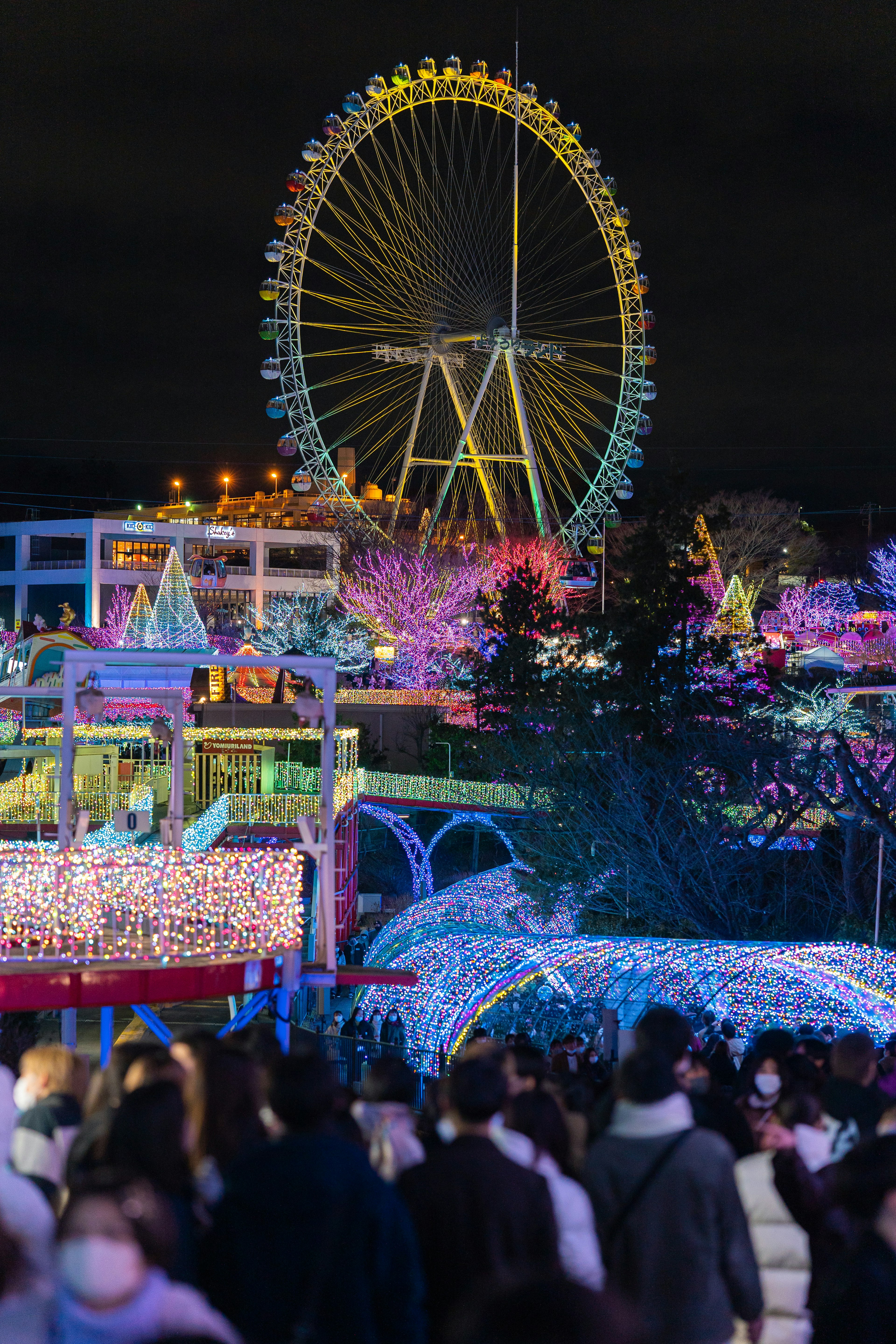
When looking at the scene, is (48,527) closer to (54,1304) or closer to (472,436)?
(472,436)

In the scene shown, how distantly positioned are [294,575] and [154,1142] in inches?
2914

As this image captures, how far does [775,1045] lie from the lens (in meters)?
6.47

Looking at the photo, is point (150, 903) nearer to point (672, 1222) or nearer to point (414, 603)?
point (672, 1222)

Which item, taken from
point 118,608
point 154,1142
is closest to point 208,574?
point 118,608

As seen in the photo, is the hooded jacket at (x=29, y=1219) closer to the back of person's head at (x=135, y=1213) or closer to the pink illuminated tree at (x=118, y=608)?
the back of person's head at (x=135, y=1213)

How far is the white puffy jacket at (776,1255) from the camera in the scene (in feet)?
14.7

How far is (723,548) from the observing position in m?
75.6

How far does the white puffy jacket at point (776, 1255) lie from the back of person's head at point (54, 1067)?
8.45 ft

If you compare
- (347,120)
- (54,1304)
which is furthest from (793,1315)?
(347,120)

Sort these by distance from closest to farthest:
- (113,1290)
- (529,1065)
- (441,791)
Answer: (113,1290)
(529,1065)
(441,791)

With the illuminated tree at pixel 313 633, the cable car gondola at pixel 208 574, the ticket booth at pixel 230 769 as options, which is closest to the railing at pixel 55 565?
the cable car gondola at pixel 208 574

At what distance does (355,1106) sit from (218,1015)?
14623 millimetres

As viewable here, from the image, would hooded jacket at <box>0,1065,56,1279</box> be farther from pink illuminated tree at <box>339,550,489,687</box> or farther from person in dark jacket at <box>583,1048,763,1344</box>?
pink illuminated tree at <box>339,550,489,687</box>

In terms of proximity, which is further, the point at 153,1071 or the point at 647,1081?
the point at 153,1071
